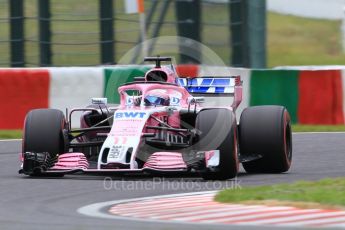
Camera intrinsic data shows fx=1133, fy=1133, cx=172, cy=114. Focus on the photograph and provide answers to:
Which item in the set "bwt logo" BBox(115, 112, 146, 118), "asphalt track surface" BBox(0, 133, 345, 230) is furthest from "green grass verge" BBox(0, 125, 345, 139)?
"bwt logo" BBox(115, 112, 146, 118)

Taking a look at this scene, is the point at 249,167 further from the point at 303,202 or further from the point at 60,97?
the point at 60,97

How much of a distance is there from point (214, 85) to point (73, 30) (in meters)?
6.32

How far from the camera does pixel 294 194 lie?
10.2 m

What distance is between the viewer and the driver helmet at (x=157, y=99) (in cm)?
1322

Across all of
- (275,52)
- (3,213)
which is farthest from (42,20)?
(275,52)

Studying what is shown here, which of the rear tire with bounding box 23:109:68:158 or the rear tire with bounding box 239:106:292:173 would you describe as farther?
the rear tire with bounding box 239:106:292:173

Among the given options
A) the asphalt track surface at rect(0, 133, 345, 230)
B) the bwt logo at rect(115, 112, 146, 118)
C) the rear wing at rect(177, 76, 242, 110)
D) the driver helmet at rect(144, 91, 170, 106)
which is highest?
the rear wing at rect(177, 76, 242, 110)

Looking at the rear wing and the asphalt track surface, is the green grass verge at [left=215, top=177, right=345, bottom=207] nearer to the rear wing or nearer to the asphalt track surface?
the asphalt track surface

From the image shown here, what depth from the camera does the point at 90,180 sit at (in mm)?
12406

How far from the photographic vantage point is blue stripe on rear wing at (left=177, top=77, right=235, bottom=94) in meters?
14.2

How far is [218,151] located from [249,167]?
151 centimetres

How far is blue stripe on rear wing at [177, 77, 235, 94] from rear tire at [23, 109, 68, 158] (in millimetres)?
1990

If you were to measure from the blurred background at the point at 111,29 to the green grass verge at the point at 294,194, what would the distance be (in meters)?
9.24

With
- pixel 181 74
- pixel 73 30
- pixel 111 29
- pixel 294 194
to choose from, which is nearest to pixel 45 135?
pixel 294 194
